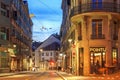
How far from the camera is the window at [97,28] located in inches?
1777

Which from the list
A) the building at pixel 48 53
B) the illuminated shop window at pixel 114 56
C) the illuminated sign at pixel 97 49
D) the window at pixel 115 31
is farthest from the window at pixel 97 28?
the building at pixel 48 53

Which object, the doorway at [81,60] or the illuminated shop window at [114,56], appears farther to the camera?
the doorway at [81,60]

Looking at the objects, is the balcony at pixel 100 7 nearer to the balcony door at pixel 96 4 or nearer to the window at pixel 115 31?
the balcony door at pixel 96 4

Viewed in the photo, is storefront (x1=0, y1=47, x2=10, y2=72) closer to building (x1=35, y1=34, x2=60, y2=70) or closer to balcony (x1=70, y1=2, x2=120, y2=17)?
balcony (x1=70, y1=2, x2=120, y2=17)

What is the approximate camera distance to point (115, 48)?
45.8 meters

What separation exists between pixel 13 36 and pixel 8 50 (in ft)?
19.4

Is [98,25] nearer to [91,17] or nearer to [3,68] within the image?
[91,17]

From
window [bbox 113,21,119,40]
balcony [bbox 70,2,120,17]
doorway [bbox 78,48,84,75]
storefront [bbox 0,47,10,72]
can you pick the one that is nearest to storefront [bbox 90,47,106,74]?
doorway [bbox 78,48,84,75]

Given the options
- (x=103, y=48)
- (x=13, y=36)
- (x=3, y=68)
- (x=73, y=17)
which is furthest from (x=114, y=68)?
(x=13, y=36)

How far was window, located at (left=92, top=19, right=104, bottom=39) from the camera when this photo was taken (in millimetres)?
45125

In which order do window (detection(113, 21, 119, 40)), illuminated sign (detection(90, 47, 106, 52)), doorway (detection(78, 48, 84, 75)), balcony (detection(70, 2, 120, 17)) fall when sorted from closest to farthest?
balcony (detection(70, 2, 120, 17)) < illuminated sign (detection(90, 47, 106, 52)) < window (detection(113, 21, 119, 40)) < doorway (detection(78, 48, 84, 75))

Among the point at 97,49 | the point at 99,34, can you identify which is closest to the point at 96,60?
the point at 97,49

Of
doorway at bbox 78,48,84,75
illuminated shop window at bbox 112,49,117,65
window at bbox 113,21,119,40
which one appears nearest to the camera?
illuminated shop window at bbox 112,49,117,65

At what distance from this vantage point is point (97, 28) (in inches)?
1780
